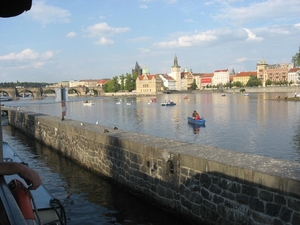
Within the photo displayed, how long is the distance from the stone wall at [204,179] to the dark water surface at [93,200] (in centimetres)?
29

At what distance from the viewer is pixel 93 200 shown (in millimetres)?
9203

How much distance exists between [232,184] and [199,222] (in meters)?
1.31

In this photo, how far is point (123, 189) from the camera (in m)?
9.66

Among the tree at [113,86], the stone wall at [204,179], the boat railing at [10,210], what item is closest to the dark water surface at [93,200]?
the stone wall at [204,179]

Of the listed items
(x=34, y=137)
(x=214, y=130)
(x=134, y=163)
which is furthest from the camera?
(x=214, y=130)

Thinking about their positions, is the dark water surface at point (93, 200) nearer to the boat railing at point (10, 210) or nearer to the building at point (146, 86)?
the boat railing at point (10, 210)

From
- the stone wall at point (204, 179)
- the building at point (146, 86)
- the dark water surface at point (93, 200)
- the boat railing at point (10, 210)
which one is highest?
the building at point (146, 86)

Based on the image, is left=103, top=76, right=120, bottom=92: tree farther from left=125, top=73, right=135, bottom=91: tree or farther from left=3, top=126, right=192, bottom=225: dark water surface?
left=3, top=126, right=192, bottom=225: dark water surface

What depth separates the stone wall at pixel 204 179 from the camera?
204 inches

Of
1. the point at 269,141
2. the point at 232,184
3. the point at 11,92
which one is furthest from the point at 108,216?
the point at 11,92

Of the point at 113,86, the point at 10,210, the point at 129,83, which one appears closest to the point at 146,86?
the point at 129,83

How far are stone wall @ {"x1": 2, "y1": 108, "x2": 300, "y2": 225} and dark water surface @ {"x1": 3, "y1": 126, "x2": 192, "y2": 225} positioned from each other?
0.94ft

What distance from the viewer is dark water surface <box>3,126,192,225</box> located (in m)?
7.73

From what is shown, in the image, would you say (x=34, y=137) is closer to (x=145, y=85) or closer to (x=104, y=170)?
(x=104, y=170)
